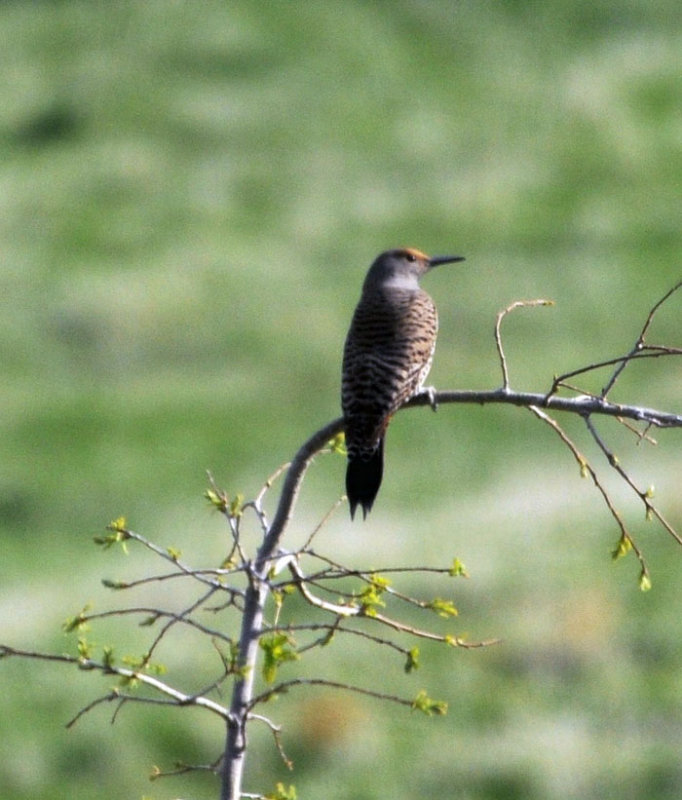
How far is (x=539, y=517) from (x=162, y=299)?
9417 mm

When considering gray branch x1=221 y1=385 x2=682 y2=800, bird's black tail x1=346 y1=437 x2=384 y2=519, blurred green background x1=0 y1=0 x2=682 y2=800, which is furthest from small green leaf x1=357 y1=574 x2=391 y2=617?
blurred green background x1=0 y1=0 x2=682 y2=800

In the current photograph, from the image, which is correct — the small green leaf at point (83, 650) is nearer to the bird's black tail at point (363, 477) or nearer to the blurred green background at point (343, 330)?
the bird's black tail at point (363, 477)

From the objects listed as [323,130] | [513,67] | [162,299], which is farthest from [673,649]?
[513,67]

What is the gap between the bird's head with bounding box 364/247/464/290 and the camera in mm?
10453

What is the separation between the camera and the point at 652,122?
3891cm

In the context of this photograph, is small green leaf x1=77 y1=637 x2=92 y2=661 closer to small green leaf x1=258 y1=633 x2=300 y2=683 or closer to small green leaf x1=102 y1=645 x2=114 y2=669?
small green leaf x1=102 y1=645 x2=114 y2=669

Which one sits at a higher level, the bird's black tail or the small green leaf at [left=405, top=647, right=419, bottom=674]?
the bird's black tail

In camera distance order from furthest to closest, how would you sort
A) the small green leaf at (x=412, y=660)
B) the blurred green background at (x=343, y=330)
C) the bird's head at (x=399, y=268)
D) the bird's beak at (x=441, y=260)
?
1. the blurred green background at (x=343, y=330)
2. the bird's head at (x=399, y=268)
3. the bird's beak at (x=441, y=260)
4. the small green leaf at (x=412, y=660)

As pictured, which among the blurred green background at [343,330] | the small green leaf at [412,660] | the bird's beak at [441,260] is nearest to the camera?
the small green leaf at [412,660]

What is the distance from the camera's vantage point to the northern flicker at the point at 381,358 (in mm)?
7961

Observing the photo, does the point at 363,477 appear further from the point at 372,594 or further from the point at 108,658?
the point at 108,658

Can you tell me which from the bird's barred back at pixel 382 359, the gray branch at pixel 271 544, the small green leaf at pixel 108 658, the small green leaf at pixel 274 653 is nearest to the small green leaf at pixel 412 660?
the small green leaf at pixel 274 653

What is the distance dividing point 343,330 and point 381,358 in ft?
73.3

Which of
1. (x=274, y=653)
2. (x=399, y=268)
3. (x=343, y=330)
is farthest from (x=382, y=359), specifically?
(x=343, y=330)
